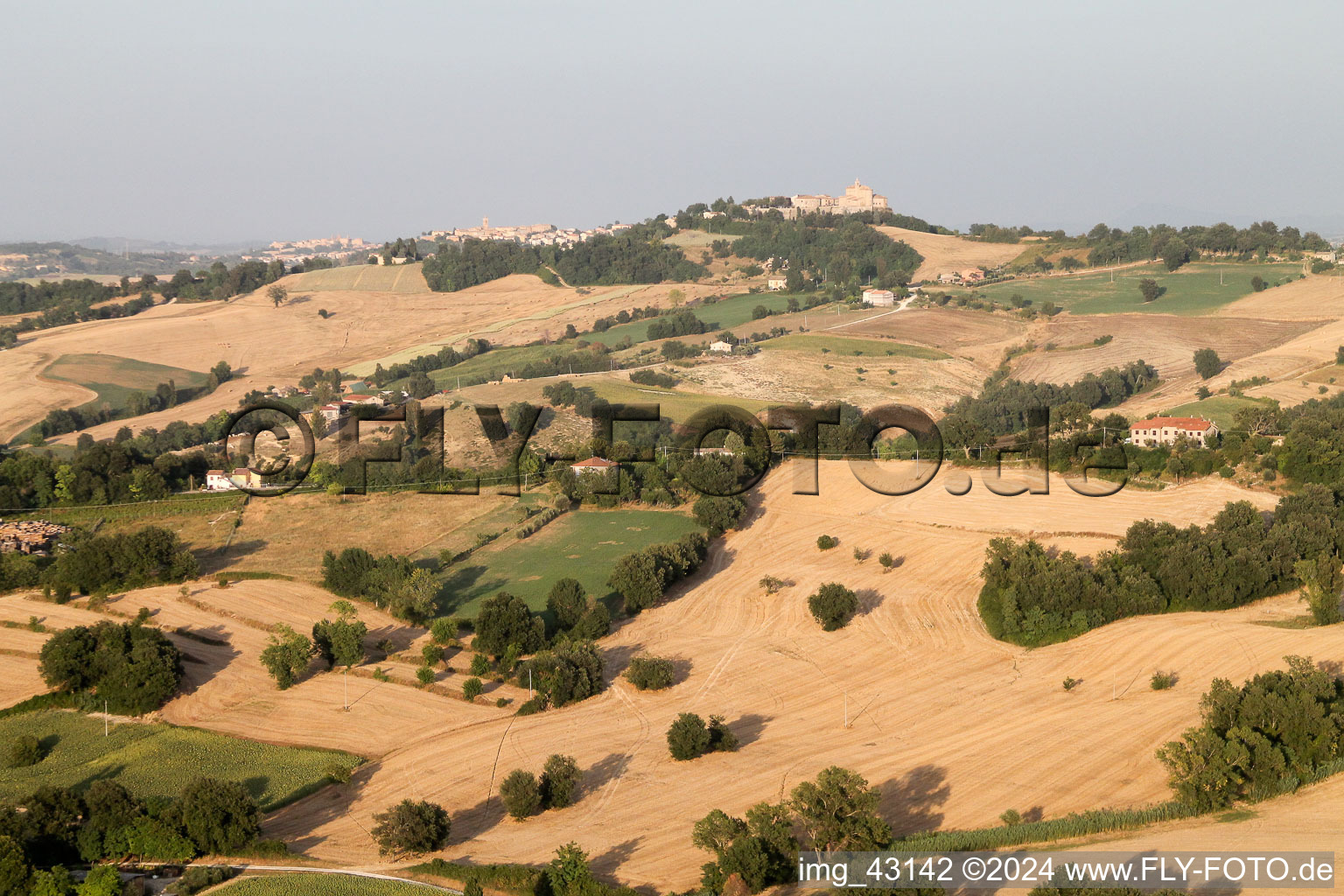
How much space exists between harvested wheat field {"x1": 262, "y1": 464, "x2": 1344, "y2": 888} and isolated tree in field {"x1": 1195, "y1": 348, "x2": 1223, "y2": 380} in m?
32.0

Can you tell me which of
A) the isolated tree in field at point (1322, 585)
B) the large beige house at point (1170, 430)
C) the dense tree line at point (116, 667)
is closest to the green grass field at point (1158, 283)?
the large beige house at point (1170, 430)

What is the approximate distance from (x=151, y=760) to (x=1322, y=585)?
30.5 meters

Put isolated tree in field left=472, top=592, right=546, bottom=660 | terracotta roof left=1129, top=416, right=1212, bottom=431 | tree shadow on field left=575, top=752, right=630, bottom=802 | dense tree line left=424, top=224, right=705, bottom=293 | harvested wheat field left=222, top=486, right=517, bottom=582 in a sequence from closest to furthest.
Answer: tree shadow on field left=575, top=752, right=630, bottom=802 < isolated tree in field left=472, top=592, right=546, bottom=660 < harvested wheat field left=222, top=486, right=517, bottom=582 < terracotta roof left=1129, top=416, right=1212, bottom=431 < dense tree line left=424, top=224, right=705, bottom=293

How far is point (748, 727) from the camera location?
25.1 m

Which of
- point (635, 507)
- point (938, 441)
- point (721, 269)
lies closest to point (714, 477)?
point (635, 507)

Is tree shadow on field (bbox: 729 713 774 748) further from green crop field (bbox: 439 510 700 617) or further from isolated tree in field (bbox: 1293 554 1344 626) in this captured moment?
isolated tree in field (bbox: 1293 554 1344 626)

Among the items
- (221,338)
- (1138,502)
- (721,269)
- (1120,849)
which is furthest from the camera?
(721,269)

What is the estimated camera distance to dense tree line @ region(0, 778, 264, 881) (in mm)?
18375

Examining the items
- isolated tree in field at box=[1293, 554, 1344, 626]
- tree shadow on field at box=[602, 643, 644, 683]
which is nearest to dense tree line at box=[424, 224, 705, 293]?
tree shadow on field at box=[602, 643, 644, 683]

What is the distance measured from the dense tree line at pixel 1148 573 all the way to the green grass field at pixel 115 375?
60.3 m

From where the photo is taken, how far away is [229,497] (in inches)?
1555

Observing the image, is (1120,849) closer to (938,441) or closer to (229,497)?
(938,441)

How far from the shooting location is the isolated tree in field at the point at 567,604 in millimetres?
30438

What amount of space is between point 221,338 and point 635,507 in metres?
58.8
